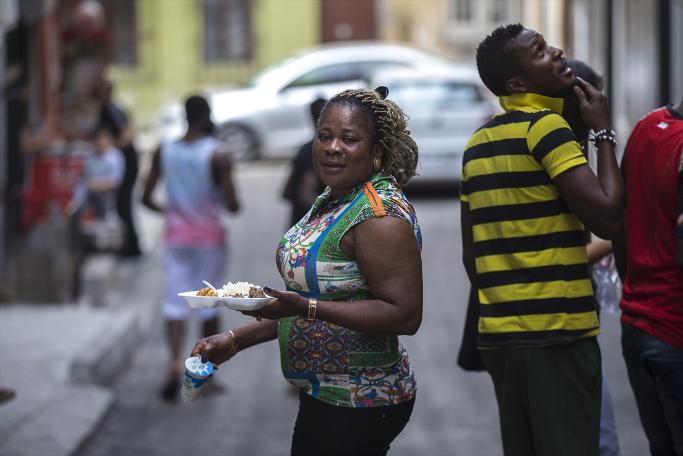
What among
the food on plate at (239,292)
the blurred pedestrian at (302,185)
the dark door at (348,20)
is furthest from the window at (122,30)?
the food on plate at (239,292)

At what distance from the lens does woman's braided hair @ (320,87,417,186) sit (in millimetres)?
3939

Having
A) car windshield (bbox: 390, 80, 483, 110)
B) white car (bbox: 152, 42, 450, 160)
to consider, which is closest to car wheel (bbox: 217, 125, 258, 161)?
white car (bbox: 152, 42, 450, 160)

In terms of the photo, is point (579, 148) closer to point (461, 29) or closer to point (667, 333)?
point (667, 333)

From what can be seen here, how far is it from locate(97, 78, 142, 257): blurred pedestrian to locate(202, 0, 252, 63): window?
523 inches

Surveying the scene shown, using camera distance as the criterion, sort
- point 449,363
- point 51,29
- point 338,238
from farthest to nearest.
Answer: point 51,29
point 449,363
point 338,238

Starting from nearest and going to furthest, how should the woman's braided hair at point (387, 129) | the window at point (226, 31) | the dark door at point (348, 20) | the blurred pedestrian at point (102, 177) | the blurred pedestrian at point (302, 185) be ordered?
the woman's braided hair at point (387, 129) → the blurred pedestrian at point (302, 185) → the blurred pedestrian at point (102, 177) → the dark door at point (348, 20) → the window at point (226, 31)

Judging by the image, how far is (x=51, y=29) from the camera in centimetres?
1469

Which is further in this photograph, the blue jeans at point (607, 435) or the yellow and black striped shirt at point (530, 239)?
the blue jeans at point (607, 435)

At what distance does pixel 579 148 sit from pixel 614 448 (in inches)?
52.1

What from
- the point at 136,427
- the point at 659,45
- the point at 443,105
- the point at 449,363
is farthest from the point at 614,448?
the point at 443,105

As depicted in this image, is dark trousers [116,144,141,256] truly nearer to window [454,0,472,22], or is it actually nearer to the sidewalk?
the sidewalk

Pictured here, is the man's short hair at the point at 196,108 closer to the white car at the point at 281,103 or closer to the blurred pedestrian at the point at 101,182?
the blurred pedestrian at the point at 101,182

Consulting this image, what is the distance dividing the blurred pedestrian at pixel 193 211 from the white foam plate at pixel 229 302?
4.61m

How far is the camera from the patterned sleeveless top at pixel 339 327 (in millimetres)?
3854
